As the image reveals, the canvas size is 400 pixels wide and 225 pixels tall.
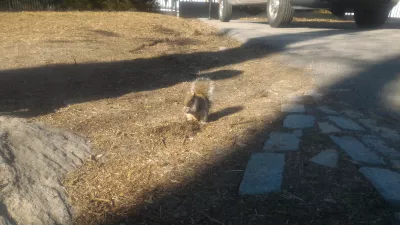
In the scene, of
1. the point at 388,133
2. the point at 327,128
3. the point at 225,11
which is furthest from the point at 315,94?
the point at 225,11

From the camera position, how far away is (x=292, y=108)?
13.4 feet

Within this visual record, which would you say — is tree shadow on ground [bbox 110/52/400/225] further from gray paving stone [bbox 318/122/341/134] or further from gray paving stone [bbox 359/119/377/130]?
gray paving stone [bbox 359/119/377/130]

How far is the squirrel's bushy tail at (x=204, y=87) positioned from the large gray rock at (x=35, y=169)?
1345 mm

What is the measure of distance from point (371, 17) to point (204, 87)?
8.69 meters

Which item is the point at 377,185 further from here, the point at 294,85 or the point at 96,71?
the point at 96,71

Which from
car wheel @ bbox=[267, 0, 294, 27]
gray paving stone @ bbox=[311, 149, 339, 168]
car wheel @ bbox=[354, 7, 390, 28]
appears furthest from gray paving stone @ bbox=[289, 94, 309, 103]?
car wheel @ bbox=[354, 7, 390, 28]

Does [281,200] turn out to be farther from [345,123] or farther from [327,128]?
[345,123]

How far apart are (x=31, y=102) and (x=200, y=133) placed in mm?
1829

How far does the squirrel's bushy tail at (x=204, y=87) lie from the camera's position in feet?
13.8

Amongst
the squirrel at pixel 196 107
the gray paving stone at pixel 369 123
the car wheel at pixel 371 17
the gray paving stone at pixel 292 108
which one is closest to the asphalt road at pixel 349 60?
the gray paving stone at pixel 369 123

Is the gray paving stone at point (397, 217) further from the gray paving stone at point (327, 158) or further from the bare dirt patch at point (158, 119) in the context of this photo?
the gray paving stone at point (327, 158)

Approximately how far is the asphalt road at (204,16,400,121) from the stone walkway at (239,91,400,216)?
475mm

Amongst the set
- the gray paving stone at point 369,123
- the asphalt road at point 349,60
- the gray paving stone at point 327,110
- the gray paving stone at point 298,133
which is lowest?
the gray paving stone at point 298,133

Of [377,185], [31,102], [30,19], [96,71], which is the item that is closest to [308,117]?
[377,185]
